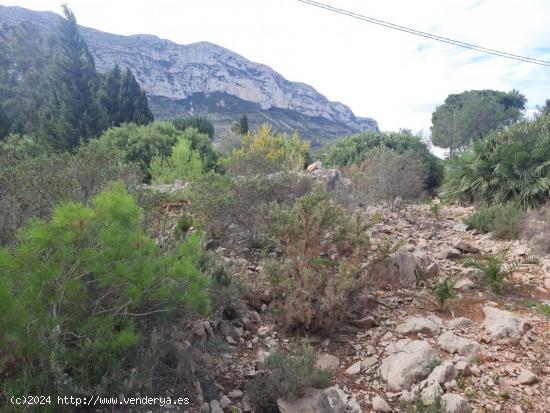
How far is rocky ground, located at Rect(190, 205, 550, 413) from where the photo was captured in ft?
8.21

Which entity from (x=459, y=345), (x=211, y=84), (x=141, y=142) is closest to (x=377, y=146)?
(x=141, y=142)

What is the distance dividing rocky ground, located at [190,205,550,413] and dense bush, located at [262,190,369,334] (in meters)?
0.21

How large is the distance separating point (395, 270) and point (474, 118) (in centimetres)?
3005

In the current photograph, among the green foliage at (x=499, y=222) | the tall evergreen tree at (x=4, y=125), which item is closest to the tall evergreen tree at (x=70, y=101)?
the tall evergreen tree at (x=4, y=125)

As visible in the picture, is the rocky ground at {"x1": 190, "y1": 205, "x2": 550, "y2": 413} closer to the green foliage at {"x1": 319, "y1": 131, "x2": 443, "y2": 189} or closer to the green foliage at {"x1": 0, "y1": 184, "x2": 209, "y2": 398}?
the green foliage at {"x1": 0, "y1": 184, "x2": 209, "y2": 398}

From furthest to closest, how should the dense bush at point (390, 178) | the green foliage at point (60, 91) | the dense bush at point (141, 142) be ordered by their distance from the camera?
1. the green foliage at point (60, 91)
2. the dense bush at point (141, 142)
3. the dense bush at point (390, 178)

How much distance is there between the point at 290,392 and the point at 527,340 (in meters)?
2.32

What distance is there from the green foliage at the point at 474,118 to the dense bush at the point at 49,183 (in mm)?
28140

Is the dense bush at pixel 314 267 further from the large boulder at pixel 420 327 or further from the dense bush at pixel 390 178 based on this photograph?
the dense bush at pixel 390 178

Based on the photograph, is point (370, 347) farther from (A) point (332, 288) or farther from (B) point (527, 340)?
(B) point (527, 340)

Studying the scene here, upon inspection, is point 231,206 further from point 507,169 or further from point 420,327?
point 507,169

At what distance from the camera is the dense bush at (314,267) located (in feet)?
10.7

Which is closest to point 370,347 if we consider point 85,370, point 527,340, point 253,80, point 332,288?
point 332,288

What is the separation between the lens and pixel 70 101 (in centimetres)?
2180
